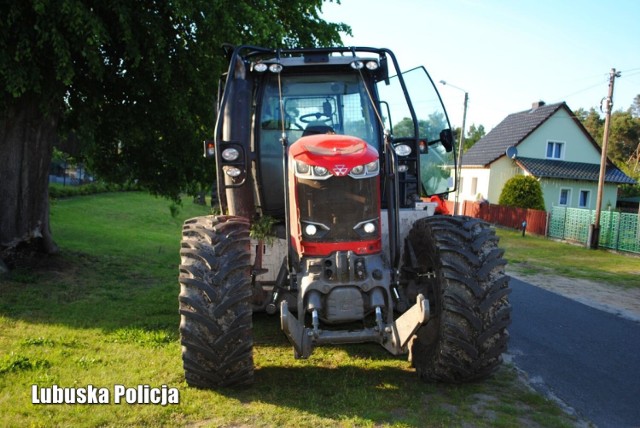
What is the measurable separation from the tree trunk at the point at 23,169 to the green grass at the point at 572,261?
10.2 meters

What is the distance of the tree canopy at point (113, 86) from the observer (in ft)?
25.5

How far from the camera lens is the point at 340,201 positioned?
4.41 metres

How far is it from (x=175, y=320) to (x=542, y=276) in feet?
29.2

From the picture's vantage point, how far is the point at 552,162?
107ft

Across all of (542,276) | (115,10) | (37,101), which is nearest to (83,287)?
(37,101)

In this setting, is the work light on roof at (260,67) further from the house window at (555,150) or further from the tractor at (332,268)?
the house window at (555,150)

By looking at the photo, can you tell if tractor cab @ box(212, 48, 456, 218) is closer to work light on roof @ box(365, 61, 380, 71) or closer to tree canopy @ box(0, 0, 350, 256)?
work light on roof @ box(365, 61, 380, 71)

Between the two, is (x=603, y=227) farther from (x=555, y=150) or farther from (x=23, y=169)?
(x=23, y=169)

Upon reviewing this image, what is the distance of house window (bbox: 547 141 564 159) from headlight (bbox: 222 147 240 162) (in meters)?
31.4

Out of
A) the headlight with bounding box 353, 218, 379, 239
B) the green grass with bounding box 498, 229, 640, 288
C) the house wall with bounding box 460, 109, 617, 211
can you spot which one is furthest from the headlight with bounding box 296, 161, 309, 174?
the house wall with bounding box 460, 109, 617, 211

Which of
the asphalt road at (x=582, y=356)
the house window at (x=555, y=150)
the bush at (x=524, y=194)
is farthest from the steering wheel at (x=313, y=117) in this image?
the house window at (x=555, y=150)

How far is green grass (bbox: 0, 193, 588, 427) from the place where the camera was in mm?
4059

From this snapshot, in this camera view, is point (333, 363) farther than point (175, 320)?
No

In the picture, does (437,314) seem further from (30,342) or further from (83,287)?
(83,287)
